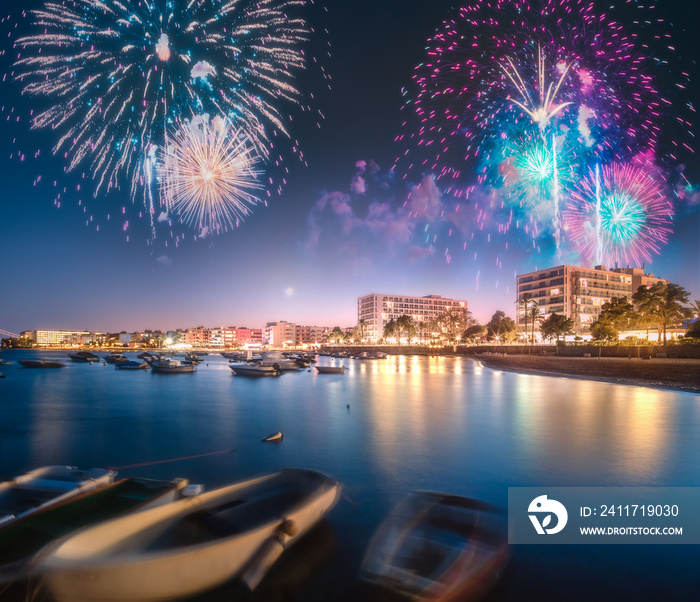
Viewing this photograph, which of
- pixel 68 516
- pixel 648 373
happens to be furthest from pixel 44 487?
pixel 648 373

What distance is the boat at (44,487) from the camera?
23.5ft

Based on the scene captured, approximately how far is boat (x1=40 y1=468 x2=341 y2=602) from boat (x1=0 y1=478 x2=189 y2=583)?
63cm

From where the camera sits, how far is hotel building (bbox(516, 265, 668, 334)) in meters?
138

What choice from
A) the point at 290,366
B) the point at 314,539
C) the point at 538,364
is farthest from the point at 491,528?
the point at 538,364

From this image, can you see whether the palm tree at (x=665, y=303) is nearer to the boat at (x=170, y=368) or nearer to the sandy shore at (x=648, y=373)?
the sandy shore at (x=648, y=373)

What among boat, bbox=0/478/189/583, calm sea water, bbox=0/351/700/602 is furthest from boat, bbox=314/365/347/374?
boat, bbox=0/478/189/583

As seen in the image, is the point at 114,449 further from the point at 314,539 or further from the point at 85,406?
the point at 85,406

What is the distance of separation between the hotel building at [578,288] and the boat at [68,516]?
463ft

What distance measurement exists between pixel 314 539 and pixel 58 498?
5.07 meters

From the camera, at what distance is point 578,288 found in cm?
13838

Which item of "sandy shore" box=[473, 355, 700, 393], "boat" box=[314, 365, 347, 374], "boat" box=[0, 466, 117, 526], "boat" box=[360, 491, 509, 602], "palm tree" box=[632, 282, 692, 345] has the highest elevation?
"palm tree" box=[632, 282, 692, 345]

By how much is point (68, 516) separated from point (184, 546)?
3.19 m

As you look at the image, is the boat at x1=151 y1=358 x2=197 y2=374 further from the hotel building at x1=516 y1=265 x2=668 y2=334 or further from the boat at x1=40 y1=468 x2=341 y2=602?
the hotel building at x1=516 y1=265 x2=668 y2=334

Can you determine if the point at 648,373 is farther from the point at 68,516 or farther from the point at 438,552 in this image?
the point at 68,516
